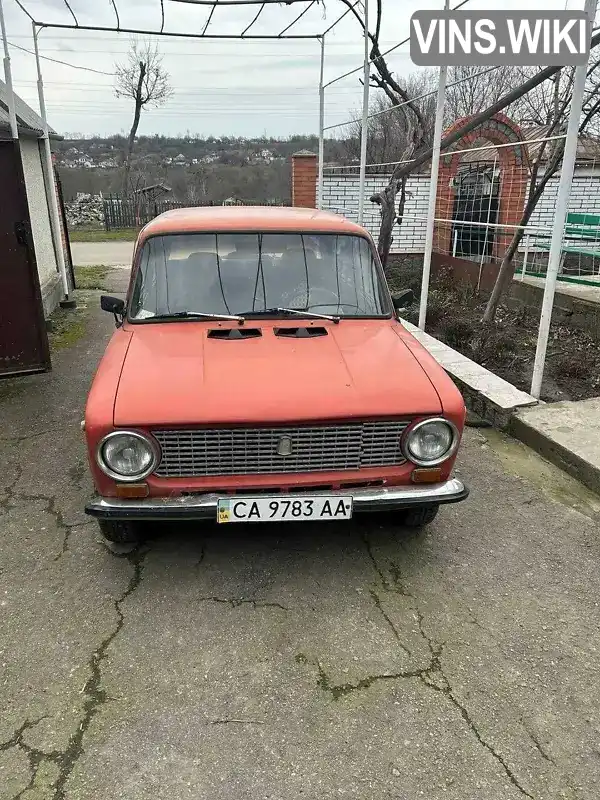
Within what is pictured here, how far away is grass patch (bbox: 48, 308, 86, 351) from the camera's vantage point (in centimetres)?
774

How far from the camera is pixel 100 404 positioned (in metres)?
2.81

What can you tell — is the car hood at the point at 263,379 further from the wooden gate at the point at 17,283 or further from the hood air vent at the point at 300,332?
the wooden gate at the point at 17,283

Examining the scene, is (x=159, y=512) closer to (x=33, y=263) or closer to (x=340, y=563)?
(x=340, y=563)

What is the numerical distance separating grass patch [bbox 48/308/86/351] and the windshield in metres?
4.24

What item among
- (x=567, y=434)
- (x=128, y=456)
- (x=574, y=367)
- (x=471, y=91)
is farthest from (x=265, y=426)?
(x=471, y=91)

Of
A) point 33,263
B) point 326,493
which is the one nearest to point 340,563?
point 326,493

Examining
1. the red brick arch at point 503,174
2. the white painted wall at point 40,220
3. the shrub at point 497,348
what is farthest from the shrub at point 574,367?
the white painted wall at point 40,220

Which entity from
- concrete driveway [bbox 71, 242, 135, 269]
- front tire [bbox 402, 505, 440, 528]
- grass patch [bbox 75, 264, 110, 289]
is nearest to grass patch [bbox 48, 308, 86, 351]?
grass patch [bbox 75, 264, 110, 289]

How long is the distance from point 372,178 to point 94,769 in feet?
39.2

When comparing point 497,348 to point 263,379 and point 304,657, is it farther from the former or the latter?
point 304,657

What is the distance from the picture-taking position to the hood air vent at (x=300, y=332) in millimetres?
3475

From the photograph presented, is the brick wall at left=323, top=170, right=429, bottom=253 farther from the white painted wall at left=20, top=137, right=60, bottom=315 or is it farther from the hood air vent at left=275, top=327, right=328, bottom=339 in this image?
the hood air vent at left=275, top=327, right=328, bottom=339

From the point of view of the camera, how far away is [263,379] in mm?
2979

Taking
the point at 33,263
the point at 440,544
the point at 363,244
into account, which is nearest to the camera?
the point at 440,544
